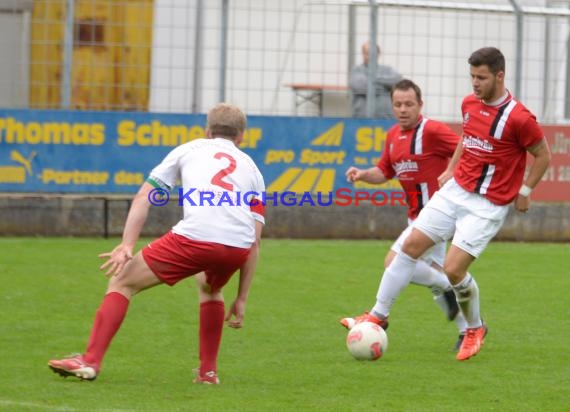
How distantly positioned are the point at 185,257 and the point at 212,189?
40cm

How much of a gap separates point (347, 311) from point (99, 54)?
233 inches

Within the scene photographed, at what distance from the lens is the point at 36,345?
8953 millimetres

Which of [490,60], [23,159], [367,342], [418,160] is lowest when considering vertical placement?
[367,342]

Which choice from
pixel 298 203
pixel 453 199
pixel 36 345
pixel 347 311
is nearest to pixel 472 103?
pixel 453 199

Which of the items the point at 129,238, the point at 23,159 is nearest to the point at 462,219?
the point at 129,238

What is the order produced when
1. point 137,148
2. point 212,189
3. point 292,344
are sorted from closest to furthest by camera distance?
point 212,189, point 292,344, point 137,148

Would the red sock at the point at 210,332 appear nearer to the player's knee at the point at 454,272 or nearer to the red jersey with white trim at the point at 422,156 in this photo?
the player's knee at the point at 454,272

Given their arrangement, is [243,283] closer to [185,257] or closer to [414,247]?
[185,257]

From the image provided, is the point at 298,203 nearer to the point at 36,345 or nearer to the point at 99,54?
the point at 99,54

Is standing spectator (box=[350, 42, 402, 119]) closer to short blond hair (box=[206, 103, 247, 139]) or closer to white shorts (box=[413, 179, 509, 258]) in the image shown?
white shorts (box=[413, 179, 509, 258])

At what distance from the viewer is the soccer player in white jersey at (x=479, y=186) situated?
8.87 metres

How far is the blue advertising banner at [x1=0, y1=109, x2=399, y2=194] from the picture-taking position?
15.5 m

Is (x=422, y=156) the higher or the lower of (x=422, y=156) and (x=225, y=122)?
the lower

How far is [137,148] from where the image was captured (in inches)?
617
